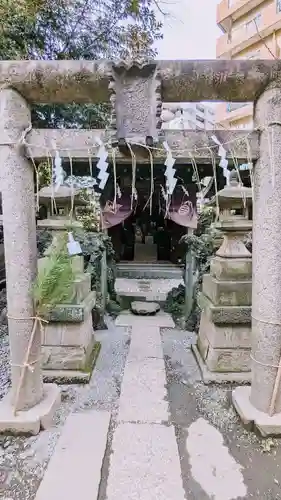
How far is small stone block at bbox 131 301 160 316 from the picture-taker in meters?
5.80

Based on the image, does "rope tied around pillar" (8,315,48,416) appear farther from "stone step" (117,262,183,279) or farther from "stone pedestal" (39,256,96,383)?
"stone step" (117,262,183,279)

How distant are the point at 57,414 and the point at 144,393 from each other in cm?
79

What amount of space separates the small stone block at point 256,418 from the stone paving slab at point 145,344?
131cm

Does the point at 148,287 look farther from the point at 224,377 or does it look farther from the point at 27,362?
the point at 27,362

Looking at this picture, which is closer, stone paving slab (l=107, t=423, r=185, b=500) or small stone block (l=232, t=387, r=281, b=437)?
stone paving slab (l=107, t=423, r=185, b=500)

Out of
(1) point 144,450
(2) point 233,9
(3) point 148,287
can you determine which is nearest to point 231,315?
(1) point 144,450

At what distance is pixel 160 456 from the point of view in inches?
83.7

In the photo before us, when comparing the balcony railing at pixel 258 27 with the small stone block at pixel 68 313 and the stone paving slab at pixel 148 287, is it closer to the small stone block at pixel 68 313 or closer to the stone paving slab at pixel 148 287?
the stone paving slab at pixel 148 287

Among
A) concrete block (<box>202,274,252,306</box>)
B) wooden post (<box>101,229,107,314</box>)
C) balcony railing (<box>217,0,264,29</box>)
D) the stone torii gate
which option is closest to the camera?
the stone torii gate

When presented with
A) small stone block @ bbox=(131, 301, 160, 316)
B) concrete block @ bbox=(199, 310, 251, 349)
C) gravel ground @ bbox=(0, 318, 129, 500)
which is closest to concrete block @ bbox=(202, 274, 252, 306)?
concrete block @ bbox=(199, 310, 251, 349)

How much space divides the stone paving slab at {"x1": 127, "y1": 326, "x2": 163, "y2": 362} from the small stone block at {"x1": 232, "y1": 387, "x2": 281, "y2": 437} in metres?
1.31

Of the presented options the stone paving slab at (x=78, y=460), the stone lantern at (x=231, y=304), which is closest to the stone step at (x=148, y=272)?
the stone lantern at (x=231, y=304)

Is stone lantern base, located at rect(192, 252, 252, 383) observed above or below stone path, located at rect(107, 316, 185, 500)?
above

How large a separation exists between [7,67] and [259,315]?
259 centimetres
